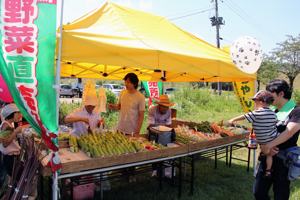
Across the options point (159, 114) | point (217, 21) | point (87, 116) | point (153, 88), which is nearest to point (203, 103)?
point (217, 21)

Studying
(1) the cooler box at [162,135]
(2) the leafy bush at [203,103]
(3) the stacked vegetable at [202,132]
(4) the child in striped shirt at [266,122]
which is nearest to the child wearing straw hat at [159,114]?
(3) the stacked vegetable at [202,132]

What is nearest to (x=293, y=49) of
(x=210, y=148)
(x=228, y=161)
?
(x=228, y=161)

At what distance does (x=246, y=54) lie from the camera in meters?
4.82

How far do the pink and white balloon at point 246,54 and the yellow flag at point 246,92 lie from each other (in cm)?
136

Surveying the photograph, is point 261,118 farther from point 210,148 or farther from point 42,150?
point 42,150

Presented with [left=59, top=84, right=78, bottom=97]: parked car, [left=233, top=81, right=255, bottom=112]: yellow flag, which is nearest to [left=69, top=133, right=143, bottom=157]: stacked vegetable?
[left=233, top=81, right=255, bottom=112]: yellow flag

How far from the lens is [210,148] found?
15.4 feet

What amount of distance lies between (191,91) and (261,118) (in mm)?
16789

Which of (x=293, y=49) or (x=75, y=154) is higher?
(x=293, y=49)

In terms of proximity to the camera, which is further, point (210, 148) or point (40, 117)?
point (210, 148)

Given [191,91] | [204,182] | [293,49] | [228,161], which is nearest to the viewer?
[204,182]

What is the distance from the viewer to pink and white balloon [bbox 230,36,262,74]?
4789mm

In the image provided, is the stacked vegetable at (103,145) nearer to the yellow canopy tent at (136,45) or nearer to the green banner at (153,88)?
the yellow canopy tent at (136,45)

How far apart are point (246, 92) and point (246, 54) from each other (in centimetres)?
189
